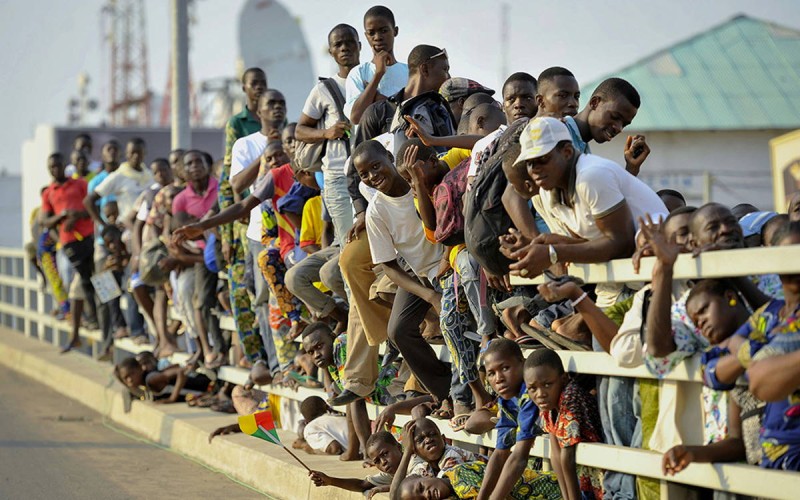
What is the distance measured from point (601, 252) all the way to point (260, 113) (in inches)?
215

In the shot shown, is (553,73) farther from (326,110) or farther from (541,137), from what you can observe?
(326,110)

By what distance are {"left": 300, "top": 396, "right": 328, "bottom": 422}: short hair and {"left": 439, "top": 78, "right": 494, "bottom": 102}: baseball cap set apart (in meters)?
2.32

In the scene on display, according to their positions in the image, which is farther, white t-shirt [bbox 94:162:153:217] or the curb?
white t-shirt [bbox 94:162:153:217]

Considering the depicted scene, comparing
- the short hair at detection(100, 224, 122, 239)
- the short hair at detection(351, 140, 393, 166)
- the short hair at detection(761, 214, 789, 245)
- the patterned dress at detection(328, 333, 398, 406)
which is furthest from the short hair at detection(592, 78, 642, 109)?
the short hair at detection(100, 224, 122, 239)

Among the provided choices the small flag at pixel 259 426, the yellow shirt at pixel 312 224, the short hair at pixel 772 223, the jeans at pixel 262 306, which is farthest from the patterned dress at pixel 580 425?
the jeans at pixel 262 306

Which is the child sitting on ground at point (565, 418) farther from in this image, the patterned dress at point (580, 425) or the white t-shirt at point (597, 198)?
the white t-shirt at point (597, 198)

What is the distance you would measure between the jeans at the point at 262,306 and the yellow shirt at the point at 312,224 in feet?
1.88

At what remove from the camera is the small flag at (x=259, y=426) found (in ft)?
22.1

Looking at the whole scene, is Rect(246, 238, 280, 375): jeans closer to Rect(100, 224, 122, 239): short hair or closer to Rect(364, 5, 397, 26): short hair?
Rect(364, 5, 397, 26): short hair

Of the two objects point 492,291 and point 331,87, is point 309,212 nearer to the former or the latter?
point 331,87

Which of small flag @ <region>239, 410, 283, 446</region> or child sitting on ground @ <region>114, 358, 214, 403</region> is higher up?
small flag @ <region>239, 410, 283, 446</region>

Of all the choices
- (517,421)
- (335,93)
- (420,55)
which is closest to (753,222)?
(517,421)

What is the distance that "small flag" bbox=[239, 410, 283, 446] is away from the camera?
6.75 m

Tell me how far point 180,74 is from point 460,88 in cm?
613
